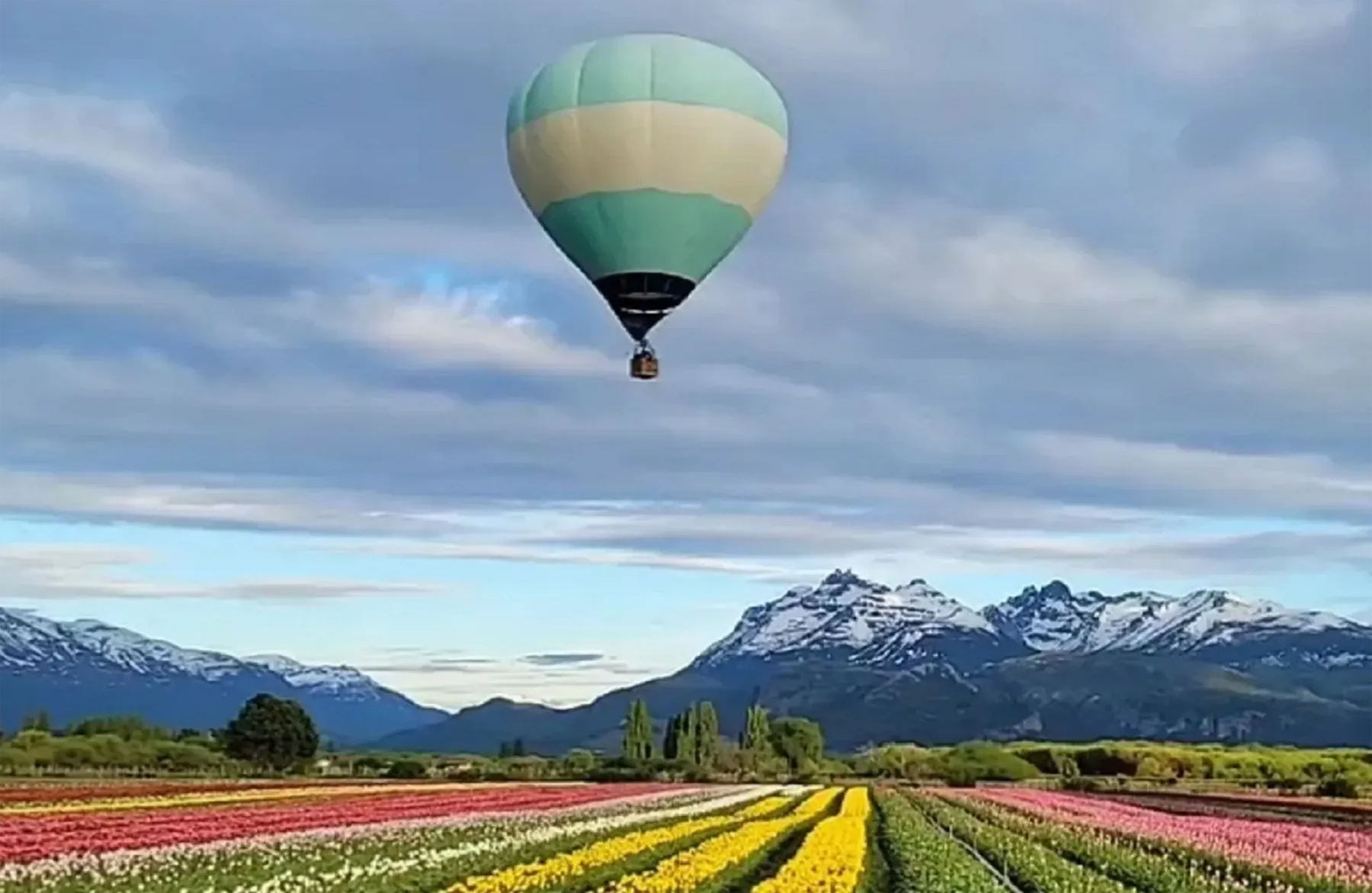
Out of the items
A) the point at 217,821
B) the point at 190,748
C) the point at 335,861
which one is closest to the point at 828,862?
the point at 335,861

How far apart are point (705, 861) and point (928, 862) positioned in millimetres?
3735

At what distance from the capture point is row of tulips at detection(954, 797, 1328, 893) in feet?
78.1

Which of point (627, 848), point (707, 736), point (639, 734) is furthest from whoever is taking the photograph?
point (707, 736)

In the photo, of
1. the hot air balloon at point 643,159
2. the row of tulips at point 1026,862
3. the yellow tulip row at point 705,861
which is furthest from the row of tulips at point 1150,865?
the hot air balloon at point 643,159

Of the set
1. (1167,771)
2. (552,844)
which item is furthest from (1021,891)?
(1167,771)

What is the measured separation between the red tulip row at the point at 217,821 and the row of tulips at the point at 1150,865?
1114 cm

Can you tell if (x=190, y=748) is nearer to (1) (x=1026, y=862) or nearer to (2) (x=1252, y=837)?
(2) (x=1252, y=837)

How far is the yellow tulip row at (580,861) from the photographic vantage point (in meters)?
19.4

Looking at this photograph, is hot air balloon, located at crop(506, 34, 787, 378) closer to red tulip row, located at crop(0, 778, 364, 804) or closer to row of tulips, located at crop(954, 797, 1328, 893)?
row of tulips, located at crop(954, 797, 1328, 893)

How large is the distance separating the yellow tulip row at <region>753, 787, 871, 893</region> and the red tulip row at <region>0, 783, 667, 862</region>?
24.8ft

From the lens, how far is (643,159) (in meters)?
27.2

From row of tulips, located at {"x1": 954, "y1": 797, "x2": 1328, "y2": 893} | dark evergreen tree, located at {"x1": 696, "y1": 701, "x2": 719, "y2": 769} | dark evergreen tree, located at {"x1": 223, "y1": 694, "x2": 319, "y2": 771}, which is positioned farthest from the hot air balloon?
dark evergreen tree, located at {"x1": 696, "y1": 701, "x2": 719, "y2": 769}

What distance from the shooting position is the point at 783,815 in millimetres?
39406

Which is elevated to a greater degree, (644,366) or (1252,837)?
(644,366)
